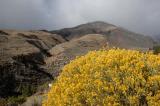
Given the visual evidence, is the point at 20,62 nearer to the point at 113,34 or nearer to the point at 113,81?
the point at 113,34

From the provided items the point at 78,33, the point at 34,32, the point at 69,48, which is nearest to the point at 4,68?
the point at 69,48

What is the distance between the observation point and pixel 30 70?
45.3 meters

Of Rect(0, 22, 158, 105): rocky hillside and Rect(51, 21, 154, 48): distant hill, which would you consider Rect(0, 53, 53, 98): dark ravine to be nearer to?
Rect(0, 22, 158, 105): rocky hillside

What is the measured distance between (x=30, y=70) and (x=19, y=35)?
760cm

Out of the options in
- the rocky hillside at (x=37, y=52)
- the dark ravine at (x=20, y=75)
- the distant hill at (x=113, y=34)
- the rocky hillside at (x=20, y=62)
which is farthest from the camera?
the distant hill at (x=113, y=34)

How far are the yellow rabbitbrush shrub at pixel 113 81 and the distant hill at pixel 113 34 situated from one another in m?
39.8

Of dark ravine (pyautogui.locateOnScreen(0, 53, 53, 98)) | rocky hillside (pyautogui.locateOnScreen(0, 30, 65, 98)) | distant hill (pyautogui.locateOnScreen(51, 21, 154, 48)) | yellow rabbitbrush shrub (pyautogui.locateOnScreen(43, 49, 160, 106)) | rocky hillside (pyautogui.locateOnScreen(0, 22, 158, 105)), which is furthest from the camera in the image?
distant hill (pyautogui.locateOnScreen(51, 21, 154, 48))

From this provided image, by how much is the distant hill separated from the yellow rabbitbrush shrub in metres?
39.8

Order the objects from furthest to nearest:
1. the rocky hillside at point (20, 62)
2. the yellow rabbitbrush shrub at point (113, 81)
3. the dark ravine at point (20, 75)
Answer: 1. the rocky hillside at point (20, 62)
2. the dark ravine at point (20, 75)
3. the yellow rabbitbrush shrub at point (113, 81)

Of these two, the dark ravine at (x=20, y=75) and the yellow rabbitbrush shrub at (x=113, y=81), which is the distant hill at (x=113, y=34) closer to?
the dark ravine at (x=20, y=75)

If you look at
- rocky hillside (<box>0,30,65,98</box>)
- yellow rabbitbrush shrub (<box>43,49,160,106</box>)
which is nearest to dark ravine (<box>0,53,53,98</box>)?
rocky hillside (<box>0,30,65,98</box>)

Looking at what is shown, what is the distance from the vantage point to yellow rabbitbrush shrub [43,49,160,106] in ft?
45.9

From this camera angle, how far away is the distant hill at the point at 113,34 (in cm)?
5769

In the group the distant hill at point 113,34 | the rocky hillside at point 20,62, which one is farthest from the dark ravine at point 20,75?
the distant hill at point 113,34
